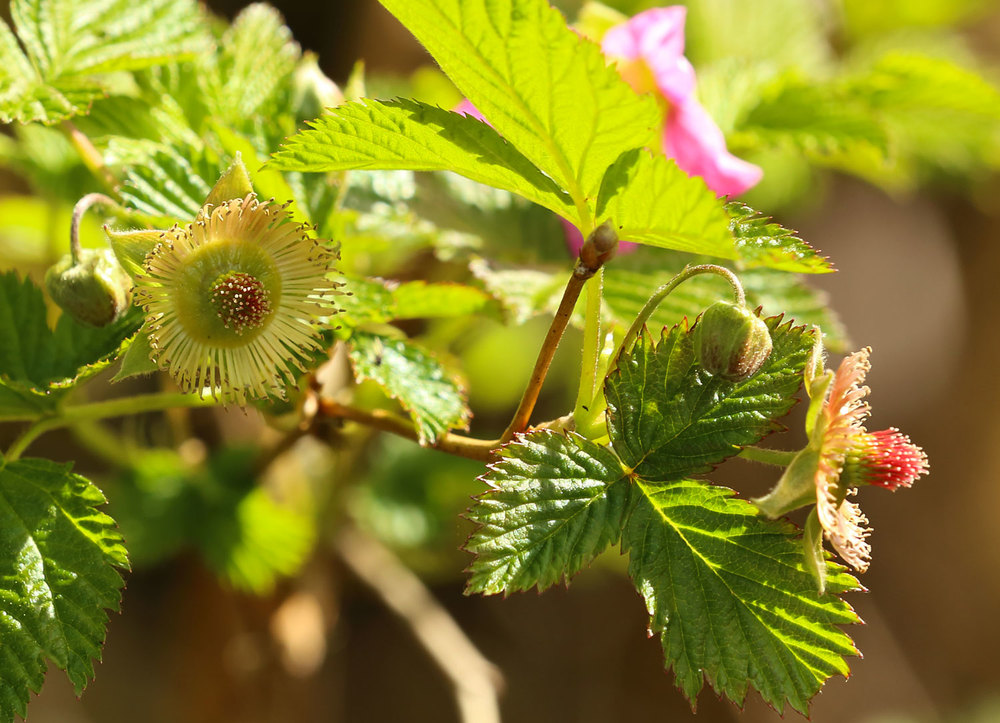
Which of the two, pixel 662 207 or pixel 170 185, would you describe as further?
pixel 170 185

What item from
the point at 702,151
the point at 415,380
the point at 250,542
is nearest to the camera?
the point at 415,380

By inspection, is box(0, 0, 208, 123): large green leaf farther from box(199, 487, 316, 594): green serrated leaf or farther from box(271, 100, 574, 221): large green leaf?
box(199, 487, 316, 594): green serrated leaf

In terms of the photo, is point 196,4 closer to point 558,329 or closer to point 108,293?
point 108,293

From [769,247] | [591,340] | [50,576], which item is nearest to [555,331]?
[591,340]

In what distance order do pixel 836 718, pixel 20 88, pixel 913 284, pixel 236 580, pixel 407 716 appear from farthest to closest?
pixel 913 284 < pixel 836 718 < pixel 407 716 < pixel 236 580 < pixel 20 88

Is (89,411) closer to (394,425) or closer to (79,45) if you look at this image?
(394,425)

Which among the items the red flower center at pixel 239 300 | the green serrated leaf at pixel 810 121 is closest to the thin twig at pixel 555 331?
the red flower center at pixel 239 300

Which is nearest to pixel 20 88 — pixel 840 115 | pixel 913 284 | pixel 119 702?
pixel 840 115

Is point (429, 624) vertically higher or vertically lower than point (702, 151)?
lower
